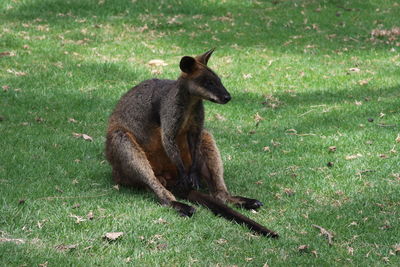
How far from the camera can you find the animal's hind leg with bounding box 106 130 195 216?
6.68 m

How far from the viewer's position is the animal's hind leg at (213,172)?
22.5 feet

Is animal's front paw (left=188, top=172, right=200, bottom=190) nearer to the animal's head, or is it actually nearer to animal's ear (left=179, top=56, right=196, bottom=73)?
the animal's head

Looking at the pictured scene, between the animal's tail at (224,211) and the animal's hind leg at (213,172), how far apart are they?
0.30 m

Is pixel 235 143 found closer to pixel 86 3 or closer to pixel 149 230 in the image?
pixel 149 230

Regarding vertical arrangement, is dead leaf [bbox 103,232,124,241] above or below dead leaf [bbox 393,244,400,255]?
above

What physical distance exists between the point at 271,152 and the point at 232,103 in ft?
8.32

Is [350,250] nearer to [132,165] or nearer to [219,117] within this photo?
[132,165]

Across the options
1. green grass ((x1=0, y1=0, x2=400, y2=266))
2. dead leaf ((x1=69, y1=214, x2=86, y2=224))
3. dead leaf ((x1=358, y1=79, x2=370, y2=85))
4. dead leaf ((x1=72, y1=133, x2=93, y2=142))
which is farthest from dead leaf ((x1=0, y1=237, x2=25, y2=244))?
dead leaf ((x1=358, y1=79, x2=370, y2=85))

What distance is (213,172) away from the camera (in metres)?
7.07

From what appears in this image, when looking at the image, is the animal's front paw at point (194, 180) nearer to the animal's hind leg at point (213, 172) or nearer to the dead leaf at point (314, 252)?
the animal's hind leg at point (213, 172)

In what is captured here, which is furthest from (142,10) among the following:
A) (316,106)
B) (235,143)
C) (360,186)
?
(360,186)

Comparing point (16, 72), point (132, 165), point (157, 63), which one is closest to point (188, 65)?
point (132, 165)

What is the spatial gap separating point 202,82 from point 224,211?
132cm

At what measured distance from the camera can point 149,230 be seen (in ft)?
19.4
